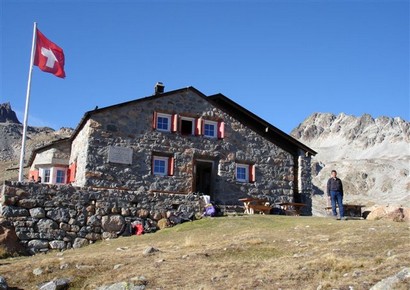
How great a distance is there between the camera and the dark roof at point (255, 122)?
27.8 metres

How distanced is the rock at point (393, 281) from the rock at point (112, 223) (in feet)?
43.5

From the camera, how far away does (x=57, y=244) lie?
739 inches

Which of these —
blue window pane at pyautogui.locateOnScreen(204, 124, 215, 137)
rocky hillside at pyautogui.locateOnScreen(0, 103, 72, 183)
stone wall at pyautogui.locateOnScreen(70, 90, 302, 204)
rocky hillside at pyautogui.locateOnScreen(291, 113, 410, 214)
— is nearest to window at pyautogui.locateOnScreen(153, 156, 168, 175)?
stone wall at pyautogui.locateOnScreen(70, 90, 302, 204)

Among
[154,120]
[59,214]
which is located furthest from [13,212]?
[154,120]

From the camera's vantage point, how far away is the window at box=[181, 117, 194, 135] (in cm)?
2635

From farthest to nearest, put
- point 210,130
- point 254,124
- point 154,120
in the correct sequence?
1. point 254,124
2. point 210,130
3. point 154,120

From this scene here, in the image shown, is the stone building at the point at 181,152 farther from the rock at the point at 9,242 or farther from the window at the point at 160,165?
the rock at the point at 9,242

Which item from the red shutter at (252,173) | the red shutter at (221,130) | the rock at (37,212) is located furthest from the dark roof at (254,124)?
the rock at (37,212)

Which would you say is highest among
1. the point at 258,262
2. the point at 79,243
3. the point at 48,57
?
the point at 48,57

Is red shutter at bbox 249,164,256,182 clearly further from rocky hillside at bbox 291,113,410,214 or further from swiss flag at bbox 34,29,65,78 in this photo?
rocky hillside at bbox 291,113,410,214

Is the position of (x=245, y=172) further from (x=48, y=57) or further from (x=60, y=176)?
(x=48, y=57)

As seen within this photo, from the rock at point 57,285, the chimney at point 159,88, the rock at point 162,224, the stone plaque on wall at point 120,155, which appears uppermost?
the chimney at point 159,88

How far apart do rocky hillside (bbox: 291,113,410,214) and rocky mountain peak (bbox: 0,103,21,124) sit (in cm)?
8230

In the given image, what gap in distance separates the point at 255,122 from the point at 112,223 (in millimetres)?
11499
